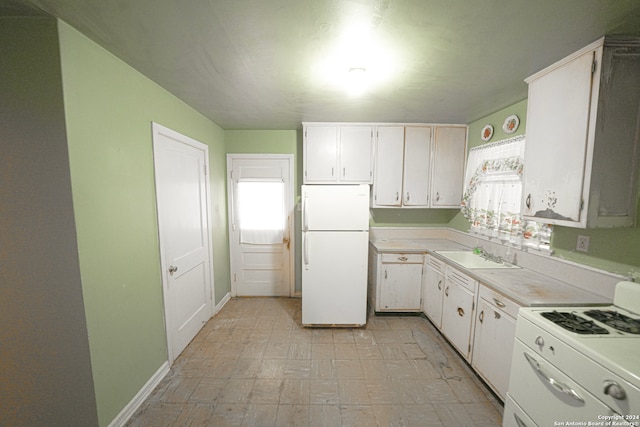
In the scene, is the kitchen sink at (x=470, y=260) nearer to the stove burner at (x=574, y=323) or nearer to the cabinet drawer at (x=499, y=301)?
the cabinet drawer at (x=499, y=301)

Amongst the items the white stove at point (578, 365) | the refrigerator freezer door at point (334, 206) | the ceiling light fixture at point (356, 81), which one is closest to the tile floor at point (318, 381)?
the white stove at point (578, 365)

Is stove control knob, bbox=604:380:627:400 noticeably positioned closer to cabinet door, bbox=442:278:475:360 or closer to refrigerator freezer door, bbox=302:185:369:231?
cabinet door, bbox=442:278:475:360

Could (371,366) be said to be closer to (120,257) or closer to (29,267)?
(120,257)

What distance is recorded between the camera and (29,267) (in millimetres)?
1256

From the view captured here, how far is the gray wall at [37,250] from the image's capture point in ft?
3.88

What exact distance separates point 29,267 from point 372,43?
7.28 feet

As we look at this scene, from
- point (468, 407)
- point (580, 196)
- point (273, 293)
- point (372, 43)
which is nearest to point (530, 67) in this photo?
point (580, 196)

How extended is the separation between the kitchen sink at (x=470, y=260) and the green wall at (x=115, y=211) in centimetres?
270

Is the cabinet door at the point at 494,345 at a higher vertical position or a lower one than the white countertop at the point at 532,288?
lower

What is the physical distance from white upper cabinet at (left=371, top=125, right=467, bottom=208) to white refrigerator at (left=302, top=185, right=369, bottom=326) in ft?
1.98

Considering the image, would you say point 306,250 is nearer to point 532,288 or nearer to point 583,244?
point 532,288

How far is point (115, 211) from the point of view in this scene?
58.9 inches

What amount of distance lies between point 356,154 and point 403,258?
1412 millimetres

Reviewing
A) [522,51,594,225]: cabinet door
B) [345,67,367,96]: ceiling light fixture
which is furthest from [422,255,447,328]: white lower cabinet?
[345,67,367,96]: ceiling light fixture
